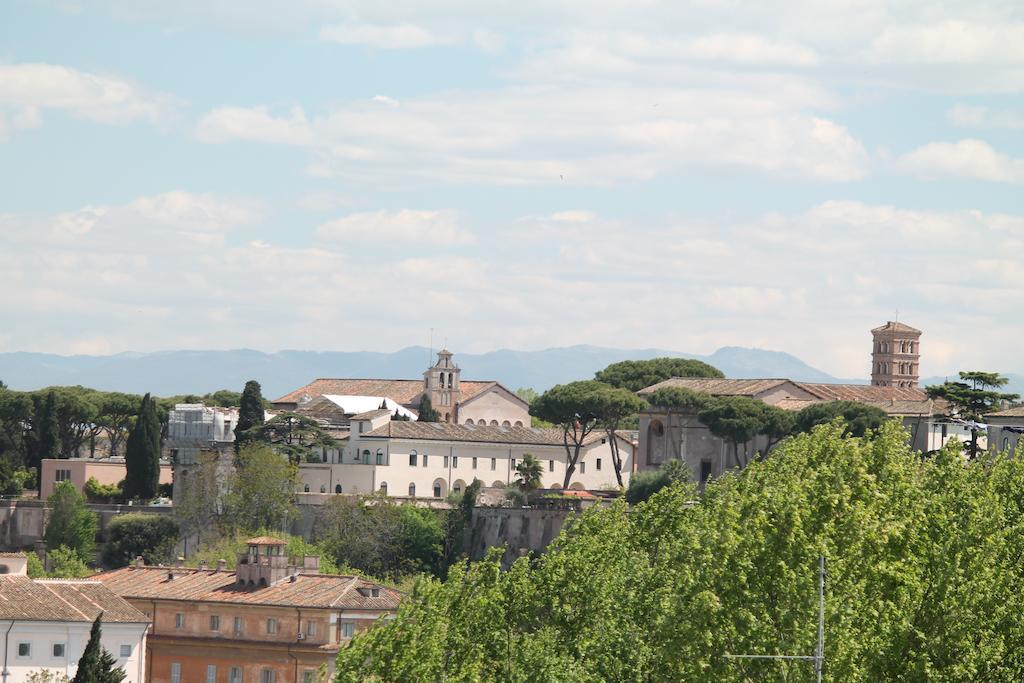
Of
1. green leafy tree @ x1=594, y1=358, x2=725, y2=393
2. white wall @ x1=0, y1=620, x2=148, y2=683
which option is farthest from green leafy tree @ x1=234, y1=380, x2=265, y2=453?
white wall @ x1=0, y1=620, x2=148, y2=683

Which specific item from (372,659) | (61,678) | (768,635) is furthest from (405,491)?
(768,635)

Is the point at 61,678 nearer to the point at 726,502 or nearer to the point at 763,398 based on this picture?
the point at 726,502

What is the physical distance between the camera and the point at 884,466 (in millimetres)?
48875

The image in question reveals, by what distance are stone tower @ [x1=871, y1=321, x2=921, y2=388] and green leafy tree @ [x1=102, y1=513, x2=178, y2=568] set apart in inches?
3052

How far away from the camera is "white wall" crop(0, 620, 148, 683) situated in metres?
79.4

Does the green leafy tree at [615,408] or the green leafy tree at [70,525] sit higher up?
the green leafy tree at [615,408]

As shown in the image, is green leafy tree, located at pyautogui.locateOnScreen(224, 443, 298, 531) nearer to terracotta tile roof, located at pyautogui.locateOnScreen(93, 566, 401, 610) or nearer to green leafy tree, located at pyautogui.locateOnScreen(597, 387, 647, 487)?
green leafy tree, located at pyautogui.locateOnScreen(597, 387, 647, 487)

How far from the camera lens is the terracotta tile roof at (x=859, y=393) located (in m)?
124

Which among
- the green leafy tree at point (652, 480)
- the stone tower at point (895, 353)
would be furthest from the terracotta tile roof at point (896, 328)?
the green leafy tree at point (652, 480)

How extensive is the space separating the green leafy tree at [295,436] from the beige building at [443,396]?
1250 centimetres

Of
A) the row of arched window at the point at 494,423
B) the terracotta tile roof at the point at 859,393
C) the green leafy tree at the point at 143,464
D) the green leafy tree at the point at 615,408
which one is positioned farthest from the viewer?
the row of arched window at the point at 494,423

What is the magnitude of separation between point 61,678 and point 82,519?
1610 inches

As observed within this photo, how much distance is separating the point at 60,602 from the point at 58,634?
172cm

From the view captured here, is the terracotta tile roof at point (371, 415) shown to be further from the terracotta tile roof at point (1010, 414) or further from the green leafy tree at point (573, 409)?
the terracotta tile roof at point (1010, 414)
